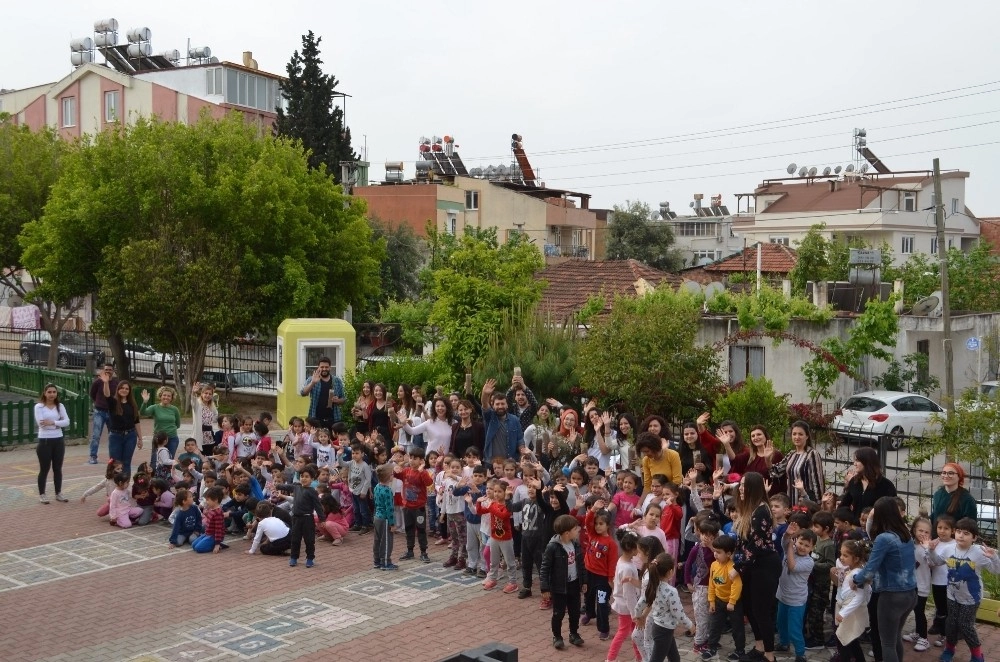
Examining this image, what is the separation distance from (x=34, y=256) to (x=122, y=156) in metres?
3.93

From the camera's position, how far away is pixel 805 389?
76.6 ft

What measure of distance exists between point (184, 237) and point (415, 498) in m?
15.5

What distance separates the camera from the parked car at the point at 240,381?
92.0 feet

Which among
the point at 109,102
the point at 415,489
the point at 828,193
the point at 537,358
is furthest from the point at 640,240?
the point at 415,489

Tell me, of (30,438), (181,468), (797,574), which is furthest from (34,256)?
(797,574)

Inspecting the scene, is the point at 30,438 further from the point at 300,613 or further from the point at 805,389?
the point at 805,389

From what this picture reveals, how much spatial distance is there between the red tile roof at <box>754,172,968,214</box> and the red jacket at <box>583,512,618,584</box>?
5154 cm

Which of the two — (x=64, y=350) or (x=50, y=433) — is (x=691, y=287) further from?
(x=64, y=350)

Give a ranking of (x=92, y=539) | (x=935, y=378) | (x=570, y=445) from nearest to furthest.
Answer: (x=570, y=445) < (x=92, y=539) < (x=935, y=378)

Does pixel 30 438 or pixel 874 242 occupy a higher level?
pixel 874 242

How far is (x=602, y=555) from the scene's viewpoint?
9664mm

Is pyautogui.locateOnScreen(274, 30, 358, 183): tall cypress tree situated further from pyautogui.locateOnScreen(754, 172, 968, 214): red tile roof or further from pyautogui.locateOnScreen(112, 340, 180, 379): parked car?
pyautogui.locateOnScreen(754, 172, 968, 214): red tile roof

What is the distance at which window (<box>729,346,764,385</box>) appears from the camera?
2333 cm

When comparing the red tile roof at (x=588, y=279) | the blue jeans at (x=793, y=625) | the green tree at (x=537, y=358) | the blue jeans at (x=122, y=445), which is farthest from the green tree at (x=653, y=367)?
the red tile roof at (x=588, y=279)
